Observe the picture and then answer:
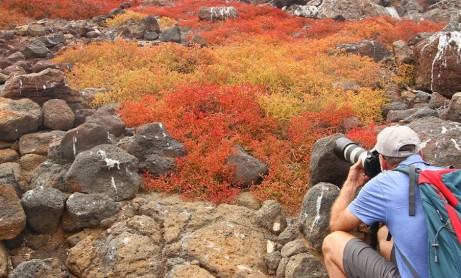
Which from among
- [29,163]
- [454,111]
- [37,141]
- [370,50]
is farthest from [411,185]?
[370,50]

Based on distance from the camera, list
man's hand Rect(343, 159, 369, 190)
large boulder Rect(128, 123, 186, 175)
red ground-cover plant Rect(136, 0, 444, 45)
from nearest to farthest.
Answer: man's hand Rect(343, 159, 369, 190) → large boulder Rect(128, 123, 186, 175) → red ground-cover plant Rect(136, 0, 444, 45)

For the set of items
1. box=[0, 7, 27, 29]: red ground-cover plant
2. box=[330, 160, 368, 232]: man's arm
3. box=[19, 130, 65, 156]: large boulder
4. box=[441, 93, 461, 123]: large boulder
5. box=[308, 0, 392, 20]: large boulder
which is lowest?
box=[308, 0, 392, 20]: large boulder

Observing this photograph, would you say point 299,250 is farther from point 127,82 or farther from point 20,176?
point 127,82

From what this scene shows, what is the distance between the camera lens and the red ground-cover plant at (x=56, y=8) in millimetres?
23188

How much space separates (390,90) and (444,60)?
1475mm

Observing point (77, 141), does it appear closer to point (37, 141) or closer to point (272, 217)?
point (37, 141)

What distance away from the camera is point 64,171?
7.56m

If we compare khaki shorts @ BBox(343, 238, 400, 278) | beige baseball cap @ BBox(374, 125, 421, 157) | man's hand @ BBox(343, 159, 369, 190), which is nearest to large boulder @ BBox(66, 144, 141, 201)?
man's hand @ BBox(343, 159, 369, 190)

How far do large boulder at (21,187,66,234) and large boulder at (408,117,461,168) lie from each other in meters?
5.46

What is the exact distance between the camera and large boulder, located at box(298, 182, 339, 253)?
5781mm

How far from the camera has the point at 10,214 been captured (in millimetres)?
6094

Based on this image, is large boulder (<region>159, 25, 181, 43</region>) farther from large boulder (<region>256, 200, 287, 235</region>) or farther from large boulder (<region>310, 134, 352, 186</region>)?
large boulder (<region>256, 200, 287, 235</region>)

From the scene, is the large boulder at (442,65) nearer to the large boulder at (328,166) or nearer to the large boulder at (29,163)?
the large boulder at (328,166)

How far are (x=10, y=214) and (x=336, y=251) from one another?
4280 mm
